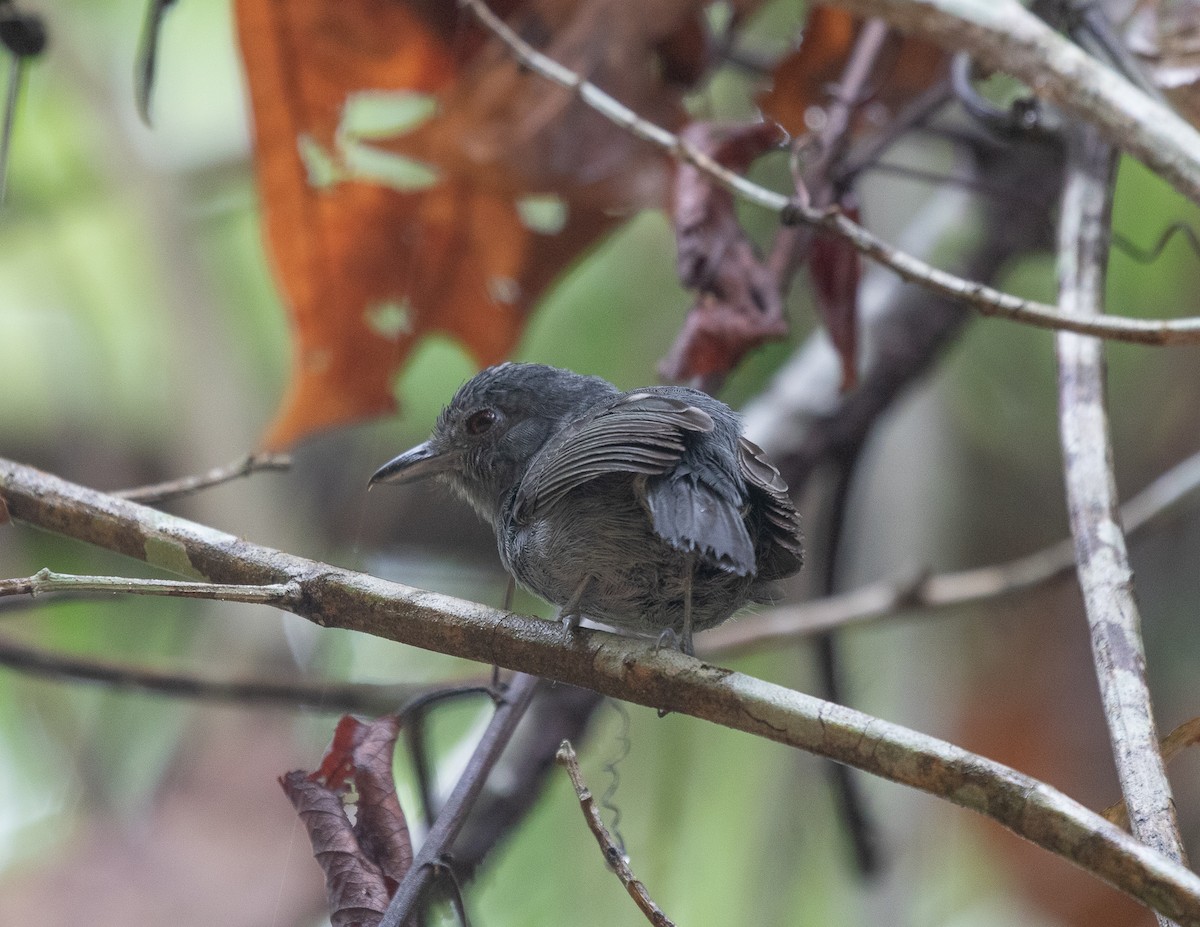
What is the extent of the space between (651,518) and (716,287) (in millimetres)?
708

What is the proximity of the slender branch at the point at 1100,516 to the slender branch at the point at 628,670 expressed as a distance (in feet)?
0.63

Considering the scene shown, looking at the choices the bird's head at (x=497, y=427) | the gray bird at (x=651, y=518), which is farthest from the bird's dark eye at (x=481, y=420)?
the gray bird at (x=651, y=518)

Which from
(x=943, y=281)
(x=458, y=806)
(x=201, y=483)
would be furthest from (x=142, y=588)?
(x=943, y=281)

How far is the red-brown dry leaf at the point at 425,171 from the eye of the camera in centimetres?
222

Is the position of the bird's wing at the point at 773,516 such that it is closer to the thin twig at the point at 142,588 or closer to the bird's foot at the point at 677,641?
the bird's foot at the point at 677,641

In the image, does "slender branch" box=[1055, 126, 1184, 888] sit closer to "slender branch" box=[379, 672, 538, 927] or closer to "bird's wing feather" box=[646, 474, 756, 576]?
"bird's wing feather" box=[646, 474, 756, 576]

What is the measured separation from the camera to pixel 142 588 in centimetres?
112

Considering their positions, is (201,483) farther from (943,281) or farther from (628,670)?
(943,281)

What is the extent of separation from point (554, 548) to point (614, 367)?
1.22 m

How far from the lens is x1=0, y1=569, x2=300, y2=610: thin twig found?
1.11 metres

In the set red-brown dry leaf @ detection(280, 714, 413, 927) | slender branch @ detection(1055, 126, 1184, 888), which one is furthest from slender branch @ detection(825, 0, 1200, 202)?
red-brown dry leaf @ detection(280, 714, 413, 927)

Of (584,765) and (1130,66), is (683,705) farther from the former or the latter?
(1130,66)

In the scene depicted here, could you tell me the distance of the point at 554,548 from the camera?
1.44 m

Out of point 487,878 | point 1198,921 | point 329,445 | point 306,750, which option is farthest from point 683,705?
point 329,445
